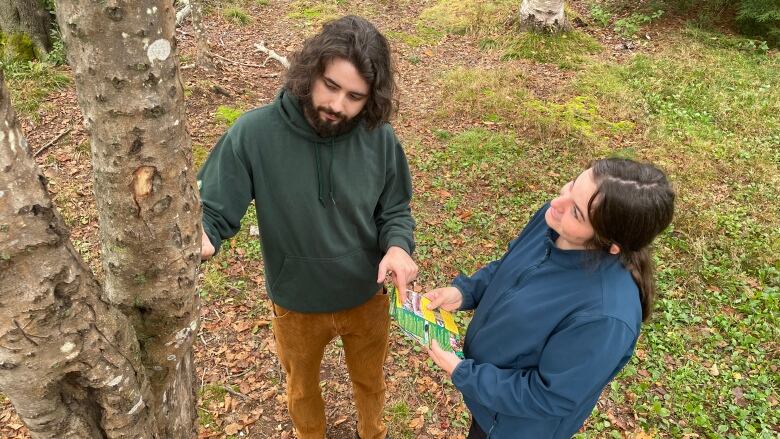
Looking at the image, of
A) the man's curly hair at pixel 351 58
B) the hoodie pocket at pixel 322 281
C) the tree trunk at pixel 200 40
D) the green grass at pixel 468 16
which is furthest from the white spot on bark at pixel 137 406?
the green grass at pixel 468 16

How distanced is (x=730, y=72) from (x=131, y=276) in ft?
30.6

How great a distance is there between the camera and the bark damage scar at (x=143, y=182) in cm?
128

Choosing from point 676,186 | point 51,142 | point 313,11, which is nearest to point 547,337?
point 676,186

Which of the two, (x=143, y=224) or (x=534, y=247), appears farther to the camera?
(x=534, y=247)

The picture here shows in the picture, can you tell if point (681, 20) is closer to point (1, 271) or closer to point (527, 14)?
point (527, 14)

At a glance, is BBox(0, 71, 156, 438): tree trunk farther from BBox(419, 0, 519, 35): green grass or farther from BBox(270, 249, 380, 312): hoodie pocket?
BBox(419, 0, 519, 35): green grass

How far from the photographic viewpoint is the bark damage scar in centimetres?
128

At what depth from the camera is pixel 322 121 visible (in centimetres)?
215

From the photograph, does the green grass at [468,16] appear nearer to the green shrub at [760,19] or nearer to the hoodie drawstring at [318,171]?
the green shrub at [760,19]

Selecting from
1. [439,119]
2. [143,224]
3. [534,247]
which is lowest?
[439,119]

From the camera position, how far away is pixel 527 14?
880 centimetres

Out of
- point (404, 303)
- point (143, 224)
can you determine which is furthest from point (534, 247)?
point (143, 224)

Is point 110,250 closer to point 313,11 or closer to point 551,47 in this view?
point 551,47

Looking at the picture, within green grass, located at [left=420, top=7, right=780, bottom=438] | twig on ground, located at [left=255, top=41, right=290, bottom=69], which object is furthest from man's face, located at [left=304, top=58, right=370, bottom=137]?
twig on ground, located at [left=255, top=41, right=290, bottom=69]
